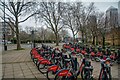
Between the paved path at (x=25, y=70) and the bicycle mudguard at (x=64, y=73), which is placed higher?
the bicycle mudguard at (x=64, y=73)

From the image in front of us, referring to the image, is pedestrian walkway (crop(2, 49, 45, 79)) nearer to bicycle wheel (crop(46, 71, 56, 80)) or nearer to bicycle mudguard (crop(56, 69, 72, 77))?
bicycle wheel (crop(46, 71, 56, 80))

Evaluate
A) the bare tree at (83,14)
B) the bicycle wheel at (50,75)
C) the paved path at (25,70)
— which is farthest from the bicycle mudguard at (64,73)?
the bare tree at (83,14)

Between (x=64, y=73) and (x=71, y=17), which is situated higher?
(x=71, y=17)

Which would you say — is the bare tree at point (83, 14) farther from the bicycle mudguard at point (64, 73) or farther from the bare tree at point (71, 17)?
the bicycle mudguard at point (64, 73)

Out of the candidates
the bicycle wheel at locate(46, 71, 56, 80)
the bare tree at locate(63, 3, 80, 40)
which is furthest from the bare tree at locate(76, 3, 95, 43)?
the bicycle wheel at locate(46, 71, 56, 80)

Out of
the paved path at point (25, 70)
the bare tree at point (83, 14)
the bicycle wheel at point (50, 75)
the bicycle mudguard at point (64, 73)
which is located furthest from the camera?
the bare tree at point (83, 14)

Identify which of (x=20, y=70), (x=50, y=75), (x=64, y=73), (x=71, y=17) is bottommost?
(x=20, y=70)

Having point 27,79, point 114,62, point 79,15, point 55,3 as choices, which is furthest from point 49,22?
point 27,79

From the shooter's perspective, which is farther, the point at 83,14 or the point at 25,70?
the point at 83,14

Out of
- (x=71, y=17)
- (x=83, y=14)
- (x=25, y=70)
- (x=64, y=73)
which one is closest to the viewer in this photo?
(x=64, y=73)

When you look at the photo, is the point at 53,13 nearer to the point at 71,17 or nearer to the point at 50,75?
the point at 71,17

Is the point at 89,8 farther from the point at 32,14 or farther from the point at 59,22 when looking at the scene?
the point at 32,14

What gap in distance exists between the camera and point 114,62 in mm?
7512

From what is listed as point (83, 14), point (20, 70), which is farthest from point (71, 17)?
point (20, 70)
